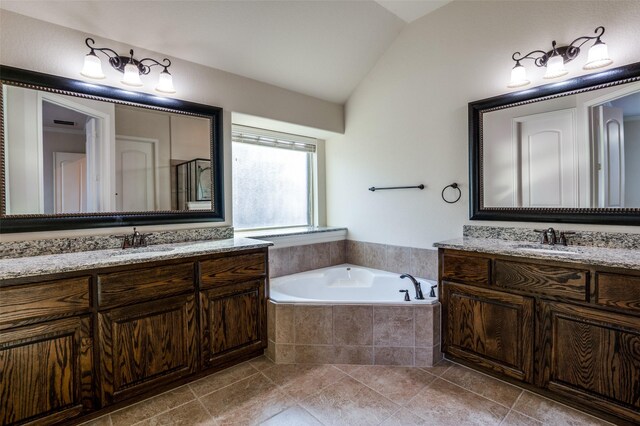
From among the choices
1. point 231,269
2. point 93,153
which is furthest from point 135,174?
point 231,269

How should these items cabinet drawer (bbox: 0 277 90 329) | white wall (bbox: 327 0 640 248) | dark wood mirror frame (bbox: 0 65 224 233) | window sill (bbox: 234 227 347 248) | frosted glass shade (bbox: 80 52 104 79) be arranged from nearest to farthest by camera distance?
1. cabinet drawer (bbox: 0 277 90 329)
2. dark wood mirror frame (bbox: 0 65 224 233)
3. frosted glass shade (bbox: 80 52 104 79)
4. white wall (bbox: 327 0 640 248)
5. window sill (bbox: 234 227 347 248)

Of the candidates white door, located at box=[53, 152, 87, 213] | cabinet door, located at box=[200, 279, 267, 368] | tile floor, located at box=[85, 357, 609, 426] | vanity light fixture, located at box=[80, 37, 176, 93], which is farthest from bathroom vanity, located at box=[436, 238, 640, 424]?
white door, located at box=[53, 152, 87, 213]

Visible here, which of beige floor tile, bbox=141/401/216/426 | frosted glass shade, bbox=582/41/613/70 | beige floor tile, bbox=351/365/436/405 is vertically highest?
frosted glass shade, bbox=582/41/613/70

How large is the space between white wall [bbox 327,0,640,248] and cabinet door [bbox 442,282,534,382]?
643mm

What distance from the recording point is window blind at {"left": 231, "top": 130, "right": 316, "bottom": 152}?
10.3ft

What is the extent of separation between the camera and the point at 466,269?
Answer: 6.94ft

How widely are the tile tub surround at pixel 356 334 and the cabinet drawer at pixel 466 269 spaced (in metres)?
0.25

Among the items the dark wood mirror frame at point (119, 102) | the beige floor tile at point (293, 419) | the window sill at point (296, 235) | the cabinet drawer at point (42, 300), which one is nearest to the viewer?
the cabinet drawer at point (42, 300)

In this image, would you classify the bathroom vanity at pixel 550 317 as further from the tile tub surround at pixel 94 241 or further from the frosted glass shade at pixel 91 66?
the frosted glass shade at pixel 91 66

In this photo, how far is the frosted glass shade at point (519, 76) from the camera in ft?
7.10

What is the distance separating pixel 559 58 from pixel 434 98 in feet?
2.92

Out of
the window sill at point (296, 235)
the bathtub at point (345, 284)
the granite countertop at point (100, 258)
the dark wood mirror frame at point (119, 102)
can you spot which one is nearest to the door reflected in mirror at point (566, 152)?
the bathtub at point (345, 284)

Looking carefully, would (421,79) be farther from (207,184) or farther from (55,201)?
(55,201)

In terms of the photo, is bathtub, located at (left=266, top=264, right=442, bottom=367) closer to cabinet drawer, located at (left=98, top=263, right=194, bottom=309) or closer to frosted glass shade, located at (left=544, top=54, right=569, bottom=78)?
cabinet drawer, located at (left=98, top=263, right=194, bottom=309)
